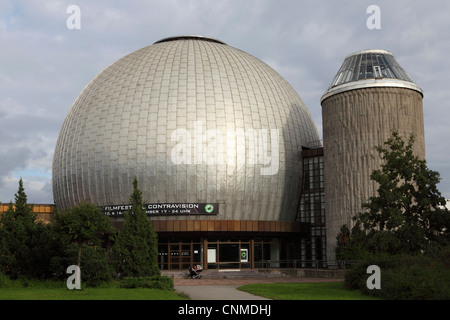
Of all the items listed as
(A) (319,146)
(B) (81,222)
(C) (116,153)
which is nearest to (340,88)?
(A) (319,146)

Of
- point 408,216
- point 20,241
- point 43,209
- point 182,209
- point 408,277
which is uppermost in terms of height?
point 43,209

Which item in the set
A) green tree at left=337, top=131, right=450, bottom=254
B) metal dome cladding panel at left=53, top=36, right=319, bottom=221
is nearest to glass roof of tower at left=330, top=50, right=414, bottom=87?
metal dome cladding panel at left=53, top=36, right=319, bottom=221

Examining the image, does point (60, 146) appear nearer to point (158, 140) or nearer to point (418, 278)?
point (158, 140)

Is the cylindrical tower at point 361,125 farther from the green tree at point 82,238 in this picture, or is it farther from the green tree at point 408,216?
Answer: the green tree at point 82,238

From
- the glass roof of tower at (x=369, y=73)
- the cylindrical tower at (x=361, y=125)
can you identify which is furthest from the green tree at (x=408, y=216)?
the glass roof of tower at (x=369, y=73)

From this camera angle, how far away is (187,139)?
4728 centimetres

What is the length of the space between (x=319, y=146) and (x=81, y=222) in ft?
104

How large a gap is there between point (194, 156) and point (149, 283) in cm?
2065

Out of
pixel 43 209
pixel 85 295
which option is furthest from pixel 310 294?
pixel 43 209

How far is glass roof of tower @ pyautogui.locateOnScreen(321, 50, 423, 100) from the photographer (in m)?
44.5

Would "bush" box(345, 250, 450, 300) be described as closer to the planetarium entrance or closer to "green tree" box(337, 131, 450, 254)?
"green tree" box(337, 131, 450, 254)

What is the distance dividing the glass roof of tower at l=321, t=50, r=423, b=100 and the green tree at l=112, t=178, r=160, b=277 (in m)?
23.6

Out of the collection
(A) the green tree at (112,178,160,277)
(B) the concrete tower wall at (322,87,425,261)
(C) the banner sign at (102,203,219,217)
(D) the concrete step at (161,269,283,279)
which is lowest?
(D) the concrete step at (161,269,283,279)

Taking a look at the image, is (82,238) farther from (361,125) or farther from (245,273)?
(361,125)
